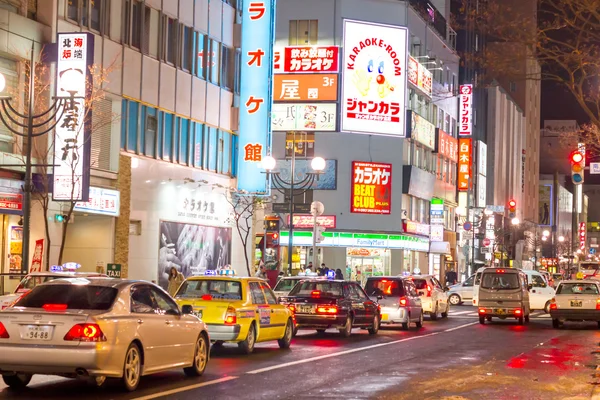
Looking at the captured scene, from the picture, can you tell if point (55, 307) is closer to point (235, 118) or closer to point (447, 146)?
point (235, 118)

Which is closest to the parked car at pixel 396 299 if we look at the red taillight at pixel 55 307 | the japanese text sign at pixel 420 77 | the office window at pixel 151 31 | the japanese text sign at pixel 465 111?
the office window at pixel 151 31

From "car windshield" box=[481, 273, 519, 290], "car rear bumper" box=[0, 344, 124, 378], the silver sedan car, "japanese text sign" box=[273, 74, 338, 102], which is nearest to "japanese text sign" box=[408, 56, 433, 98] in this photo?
"japanese text sign" box=[273, 74, 338, 102]

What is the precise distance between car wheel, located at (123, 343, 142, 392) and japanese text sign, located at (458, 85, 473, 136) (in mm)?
73295

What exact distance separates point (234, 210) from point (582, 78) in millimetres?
28337

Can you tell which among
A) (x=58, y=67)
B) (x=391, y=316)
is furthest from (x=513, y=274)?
(x=58, y=67)

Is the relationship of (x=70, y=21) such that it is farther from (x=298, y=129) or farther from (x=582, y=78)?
(x=298, y=129)

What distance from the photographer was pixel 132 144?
37.3 metres

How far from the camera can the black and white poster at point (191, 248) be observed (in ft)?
131

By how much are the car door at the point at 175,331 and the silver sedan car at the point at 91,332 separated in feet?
0.05

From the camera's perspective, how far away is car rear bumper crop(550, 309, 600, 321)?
109ft

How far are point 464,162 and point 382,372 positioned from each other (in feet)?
229

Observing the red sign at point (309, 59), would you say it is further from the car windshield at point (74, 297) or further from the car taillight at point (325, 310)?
the car windshield at point (74, 297)

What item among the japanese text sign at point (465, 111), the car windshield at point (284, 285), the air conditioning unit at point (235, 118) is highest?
the japanese text sign at point (465, 111)

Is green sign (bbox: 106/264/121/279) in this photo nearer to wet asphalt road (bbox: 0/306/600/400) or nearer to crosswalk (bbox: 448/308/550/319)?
wet asphalt road (bbox: 0/306/600/400)
